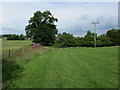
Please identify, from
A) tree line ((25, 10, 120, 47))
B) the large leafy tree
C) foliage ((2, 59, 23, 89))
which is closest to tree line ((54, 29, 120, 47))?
tree line ((25, 10, 120, 47))

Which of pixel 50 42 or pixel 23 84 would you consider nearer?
pixel 23 84

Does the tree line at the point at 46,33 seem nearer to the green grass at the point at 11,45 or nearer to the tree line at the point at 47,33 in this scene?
the tree line at the point at 47,33

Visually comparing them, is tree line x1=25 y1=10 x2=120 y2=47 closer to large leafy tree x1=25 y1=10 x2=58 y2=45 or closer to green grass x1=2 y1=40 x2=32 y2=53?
large leafy tree x1=25 y1=10 x2=58 y2=45

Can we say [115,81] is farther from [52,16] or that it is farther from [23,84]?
[52,16]

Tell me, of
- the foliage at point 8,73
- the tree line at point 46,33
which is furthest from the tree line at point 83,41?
the foliage at point 8,73

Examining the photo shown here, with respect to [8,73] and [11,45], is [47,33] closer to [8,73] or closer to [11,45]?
[11,45]

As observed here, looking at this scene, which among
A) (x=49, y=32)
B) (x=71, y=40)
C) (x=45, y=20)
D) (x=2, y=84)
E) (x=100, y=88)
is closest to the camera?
(x=100, y=88)

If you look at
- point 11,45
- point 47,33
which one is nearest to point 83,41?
point 47,33

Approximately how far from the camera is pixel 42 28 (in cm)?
4175

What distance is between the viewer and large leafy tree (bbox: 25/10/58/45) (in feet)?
134

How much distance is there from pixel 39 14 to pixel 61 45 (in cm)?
1230

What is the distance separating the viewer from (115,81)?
5598 mm

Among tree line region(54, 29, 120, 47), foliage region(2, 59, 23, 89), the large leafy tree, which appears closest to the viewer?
foliage region(2, 59, 23, 89)

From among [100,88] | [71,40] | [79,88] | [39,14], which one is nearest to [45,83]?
[79,88]
